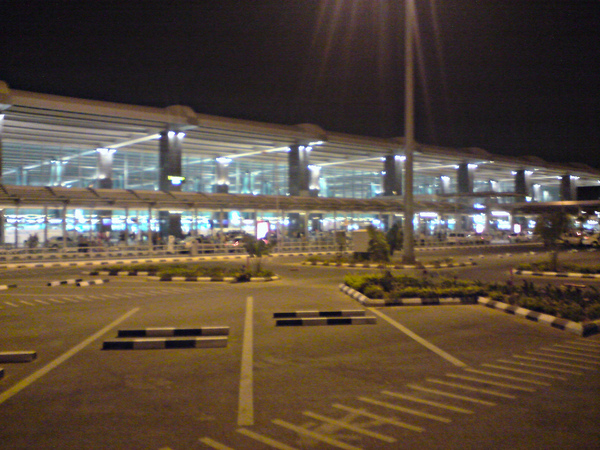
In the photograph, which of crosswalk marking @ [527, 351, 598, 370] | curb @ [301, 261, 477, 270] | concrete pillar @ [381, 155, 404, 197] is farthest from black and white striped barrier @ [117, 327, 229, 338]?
concrete pillar @ [381, 155, 404, 197]

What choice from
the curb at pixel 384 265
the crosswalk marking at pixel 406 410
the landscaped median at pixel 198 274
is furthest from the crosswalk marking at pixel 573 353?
the curb at pixel 384 265

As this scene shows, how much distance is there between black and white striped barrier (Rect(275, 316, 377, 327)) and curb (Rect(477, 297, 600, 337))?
348 centimetres

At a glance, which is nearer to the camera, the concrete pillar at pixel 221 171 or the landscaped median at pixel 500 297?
the landscaped median at pixel 500 297

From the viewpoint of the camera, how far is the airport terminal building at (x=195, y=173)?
31.9 meters

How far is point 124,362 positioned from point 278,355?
2239mm

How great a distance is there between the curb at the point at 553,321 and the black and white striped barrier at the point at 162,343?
6.49 m

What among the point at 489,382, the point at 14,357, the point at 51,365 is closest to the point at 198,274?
the point at 14,357

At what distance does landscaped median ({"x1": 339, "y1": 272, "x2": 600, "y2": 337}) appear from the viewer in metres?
10.6

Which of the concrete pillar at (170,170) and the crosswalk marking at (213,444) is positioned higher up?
the concrete pillar at (170,170)

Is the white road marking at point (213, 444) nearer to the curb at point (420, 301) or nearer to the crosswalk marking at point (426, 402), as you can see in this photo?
the crosswalk marking at point (426, 402)

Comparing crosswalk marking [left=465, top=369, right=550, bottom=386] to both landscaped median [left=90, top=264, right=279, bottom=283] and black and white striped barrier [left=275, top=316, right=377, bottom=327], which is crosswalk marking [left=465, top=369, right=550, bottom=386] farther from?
landscaped median [left=90, top=264, right=279, bottom=283]

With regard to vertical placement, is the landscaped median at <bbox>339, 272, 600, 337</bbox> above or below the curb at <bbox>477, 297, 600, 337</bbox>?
above

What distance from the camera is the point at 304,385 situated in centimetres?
641

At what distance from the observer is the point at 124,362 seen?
25.0ft
